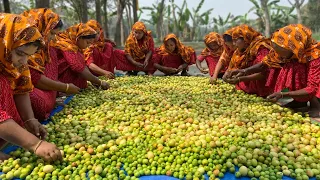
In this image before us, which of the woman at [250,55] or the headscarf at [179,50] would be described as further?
the headscarf at [179,50]

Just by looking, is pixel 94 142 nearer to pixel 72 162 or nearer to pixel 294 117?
pixel 72 162

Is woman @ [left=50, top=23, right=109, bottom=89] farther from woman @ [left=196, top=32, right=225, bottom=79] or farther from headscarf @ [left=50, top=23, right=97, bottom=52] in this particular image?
woman @ [left=196, top=32, right=225, bottom=79]

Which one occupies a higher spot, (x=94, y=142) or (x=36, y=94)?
(x=36, y=94)

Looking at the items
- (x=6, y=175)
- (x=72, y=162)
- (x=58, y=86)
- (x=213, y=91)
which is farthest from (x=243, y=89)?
(x=6, y=175)

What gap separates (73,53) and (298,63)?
284cm

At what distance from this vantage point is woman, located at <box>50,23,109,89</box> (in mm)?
4359

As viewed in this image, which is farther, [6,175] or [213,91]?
[213,91]

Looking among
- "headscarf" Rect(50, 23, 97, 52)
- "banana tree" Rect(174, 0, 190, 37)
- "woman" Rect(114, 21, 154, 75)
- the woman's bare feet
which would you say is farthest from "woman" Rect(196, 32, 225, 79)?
"banana tree" Rect(174, 0, 190, 37)

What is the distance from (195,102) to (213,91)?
0.81 m

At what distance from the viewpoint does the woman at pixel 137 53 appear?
683cm

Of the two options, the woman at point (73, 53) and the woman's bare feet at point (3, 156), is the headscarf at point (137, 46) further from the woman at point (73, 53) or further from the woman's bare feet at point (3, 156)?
the woman's bare feet at point (3, 156)

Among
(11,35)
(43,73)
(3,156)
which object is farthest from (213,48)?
(3,156)

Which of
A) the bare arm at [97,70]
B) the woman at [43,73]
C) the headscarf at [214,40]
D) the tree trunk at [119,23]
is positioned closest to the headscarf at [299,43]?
the woman at [43,73]

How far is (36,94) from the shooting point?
10.8 ft
